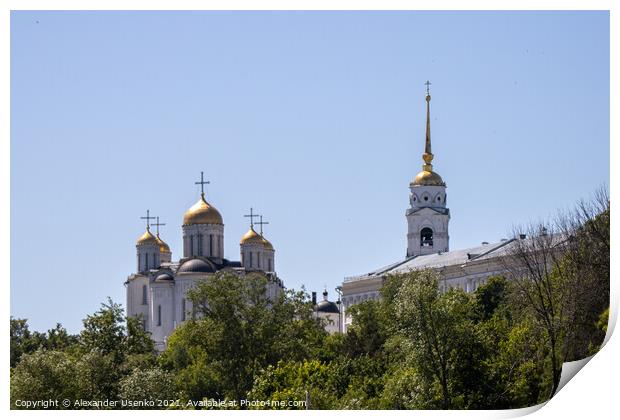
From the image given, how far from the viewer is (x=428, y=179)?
505 feet

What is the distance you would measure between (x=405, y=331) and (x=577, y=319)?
670 cm

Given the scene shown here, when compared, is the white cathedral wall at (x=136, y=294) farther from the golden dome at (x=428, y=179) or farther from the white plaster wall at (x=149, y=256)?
the golden dome at (x=428, y=179)

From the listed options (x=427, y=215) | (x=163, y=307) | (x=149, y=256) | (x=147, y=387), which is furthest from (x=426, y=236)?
(x=147, y=387)

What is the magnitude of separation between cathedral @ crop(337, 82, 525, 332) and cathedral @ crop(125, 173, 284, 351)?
6.23 metres

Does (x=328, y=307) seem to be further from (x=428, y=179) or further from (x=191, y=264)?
(x=191, y=264)

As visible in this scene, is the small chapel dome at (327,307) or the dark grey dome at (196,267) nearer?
the dark grey dome at (196,267)

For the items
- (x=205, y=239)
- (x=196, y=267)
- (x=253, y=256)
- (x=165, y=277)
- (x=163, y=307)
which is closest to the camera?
(x=196, y=267)

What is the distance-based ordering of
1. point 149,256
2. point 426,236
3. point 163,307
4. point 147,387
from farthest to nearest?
point 426,236 → point 149,256 → point 163,307 → point 147,387

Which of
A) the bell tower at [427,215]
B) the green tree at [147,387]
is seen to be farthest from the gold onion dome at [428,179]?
the green tree at [147,387]

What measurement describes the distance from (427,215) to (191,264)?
20551mm

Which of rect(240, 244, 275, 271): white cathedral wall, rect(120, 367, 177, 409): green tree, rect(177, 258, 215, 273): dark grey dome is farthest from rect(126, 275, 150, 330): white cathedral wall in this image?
rect(120, 367, 177, 409): green tree

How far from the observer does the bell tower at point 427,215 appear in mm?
151625
